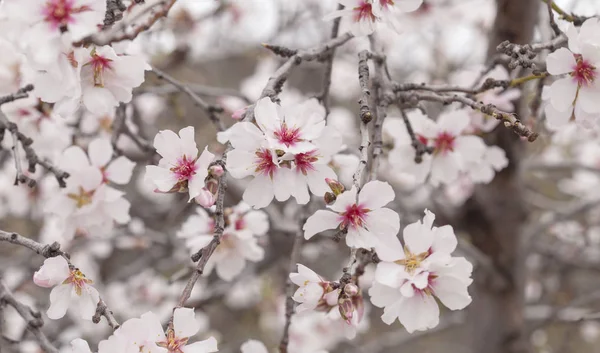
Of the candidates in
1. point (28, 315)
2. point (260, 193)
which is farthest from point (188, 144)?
point (28, 315)

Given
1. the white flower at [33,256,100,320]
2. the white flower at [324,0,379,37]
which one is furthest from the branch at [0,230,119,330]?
the white flower at [324,0,379,37]

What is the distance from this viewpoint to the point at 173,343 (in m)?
0.95

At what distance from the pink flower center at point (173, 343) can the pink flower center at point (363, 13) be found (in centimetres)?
62

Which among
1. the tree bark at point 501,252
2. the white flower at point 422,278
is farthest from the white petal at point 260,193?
the tree bark at point 501,252


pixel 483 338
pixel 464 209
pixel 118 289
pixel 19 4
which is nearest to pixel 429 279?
pixel 19 4

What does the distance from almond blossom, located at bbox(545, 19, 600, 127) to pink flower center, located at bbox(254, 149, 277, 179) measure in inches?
19.7

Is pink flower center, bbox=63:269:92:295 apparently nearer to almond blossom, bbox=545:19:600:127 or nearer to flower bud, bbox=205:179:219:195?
flower bud, bbox=205:179:219:195

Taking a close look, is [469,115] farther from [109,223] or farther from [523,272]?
[523,272]

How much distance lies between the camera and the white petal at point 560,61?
1.05 metres

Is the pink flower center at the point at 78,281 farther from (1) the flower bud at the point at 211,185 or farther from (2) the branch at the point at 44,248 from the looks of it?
(1) the flower bud at the point at 211,185

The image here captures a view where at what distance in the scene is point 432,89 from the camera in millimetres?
1181

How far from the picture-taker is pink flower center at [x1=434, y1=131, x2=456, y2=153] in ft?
4.57

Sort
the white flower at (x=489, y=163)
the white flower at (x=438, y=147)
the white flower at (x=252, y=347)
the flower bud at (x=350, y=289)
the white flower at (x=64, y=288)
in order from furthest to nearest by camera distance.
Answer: the white flower at (x=489, y=163) → the white flower at (x=438, y=147) → the white flower at (x=252, y=347) → the white flower at (x=64, y=288) → the flower bud at (x=350, y=289)

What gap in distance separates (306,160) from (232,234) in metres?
0.46
